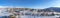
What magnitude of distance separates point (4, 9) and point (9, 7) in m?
0.09

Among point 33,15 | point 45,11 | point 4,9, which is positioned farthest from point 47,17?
point 4,9

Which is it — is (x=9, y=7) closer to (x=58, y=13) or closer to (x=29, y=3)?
(x=29, y=3)

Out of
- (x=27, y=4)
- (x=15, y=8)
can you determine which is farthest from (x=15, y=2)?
A: (x=27, y=4)

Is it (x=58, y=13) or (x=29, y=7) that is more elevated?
(x=29, y=7)

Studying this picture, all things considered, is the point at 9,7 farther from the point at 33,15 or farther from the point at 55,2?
the point at 55,2

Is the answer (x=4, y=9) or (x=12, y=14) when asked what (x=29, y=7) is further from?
(x=4, y=9)

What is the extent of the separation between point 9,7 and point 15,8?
3.9 inches

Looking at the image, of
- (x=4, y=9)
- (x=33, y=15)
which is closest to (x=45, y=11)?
(x=33, y=15)

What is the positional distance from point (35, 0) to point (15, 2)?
33cm

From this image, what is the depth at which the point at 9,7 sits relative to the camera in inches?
52.7

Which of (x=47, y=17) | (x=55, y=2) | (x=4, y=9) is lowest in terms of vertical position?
(x=47, y=17)

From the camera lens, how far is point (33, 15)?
135cm

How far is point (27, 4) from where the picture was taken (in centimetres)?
136

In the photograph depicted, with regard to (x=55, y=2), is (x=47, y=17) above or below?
below
